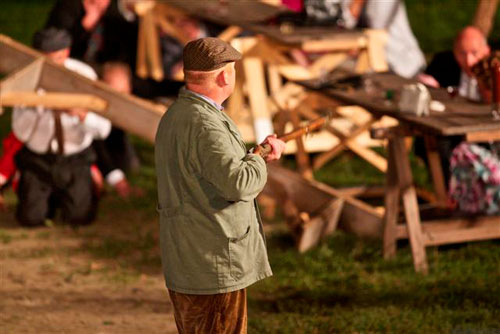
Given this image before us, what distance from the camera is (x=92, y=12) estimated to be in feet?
29.5

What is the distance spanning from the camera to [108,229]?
24.2ft

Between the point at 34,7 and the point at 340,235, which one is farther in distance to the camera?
the point at 34,7

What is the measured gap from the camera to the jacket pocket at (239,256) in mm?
3930

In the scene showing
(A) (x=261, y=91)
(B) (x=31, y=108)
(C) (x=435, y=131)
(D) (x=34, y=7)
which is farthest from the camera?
(D) (x=34, y=7)

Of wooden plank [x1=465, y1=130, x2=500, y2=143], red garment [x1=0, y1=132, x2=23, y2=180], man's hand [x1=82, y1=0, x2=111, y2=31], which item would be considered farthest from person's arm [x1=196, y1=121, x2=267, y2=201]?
man's hand [x1=82, y1=0, x2=111, y2=31]

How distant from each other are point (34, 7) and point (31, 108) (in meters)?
11.3

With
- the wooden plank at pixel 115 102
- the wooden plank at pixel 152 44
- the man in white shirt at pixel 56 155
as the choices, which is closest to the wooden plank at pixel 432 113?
the wooden plank at pixel 115 102

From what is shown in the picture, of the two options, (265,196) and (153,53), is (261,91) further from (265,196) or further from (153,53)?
(153,53)

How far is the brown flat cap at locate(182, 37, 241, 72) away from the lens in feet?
12.6

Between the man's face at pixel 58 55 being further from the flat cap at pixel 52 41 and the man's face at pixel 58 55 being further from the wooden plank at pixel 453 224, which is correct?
the wooden plank at pixel 453 224

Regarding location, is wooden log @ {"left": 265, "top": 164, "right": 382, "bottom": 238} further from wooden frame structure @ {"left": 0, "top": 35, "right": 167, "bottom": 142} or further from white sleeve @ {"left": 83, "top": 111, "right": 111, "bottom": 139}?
white sleeve @ {"left": 83, "top": 111, "right": 111, "bottom": 139}

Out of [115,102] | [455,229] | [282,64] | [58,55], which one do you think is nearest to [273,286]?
[455,229]

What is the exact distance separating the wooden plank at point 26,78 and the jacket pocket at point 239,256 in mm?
3300

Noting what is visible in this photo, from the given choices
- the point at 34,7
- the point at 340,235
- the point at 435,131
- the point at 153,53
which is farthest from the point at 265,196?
the point at 34,7
